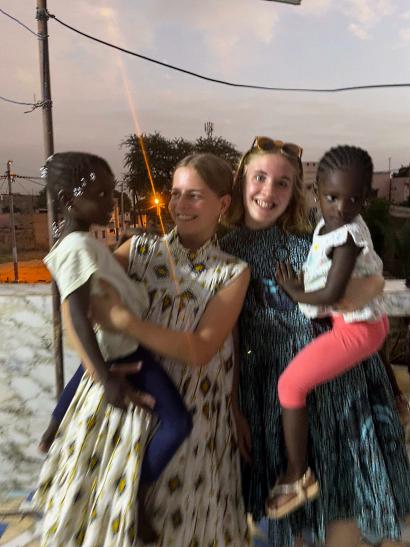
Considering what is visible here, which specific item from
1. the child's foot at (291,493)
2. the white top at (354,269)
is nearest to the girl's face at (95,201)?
the white top at (354,269)

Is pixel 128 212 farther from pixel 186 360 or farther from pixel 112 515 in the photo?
pixel 112 515

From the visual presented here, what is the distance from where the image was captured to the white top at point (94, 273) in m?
1.13

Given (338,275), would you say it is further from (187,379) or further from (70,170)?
(70,170)

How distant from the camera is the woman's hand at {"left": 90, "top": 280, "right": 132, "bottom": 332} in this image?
118cm

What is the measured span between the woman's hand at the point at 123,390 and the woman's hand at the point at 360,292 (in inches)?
23.2

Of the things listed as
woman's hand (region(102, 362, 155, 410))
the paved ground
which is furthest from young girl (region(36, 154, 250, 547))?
the paved ground

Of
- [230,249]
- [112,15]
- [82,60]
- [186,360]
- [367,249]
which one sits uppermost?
[112,15]

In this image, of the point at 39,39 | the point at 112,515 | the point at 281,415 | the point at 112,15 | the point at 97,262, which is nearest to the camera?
the point at 97,262

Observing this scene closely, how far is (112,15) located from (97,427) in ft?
3.91

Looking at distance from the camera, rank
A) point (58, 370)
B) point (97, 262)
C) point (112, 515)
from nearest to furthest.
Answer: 1. point (97, 262)
2. point (112, 515)
3. point (58, 370)

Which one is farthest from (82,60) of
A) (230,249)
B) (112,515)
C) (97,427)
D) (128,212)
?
(112,515)

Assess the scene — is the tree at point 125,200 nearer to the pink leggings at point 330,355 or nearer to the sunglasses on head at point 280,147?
the sunglasses on head at point 280,147

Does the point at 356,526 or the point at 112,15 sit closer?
the point at 112,15

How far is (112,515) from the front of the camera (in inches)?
49.8
